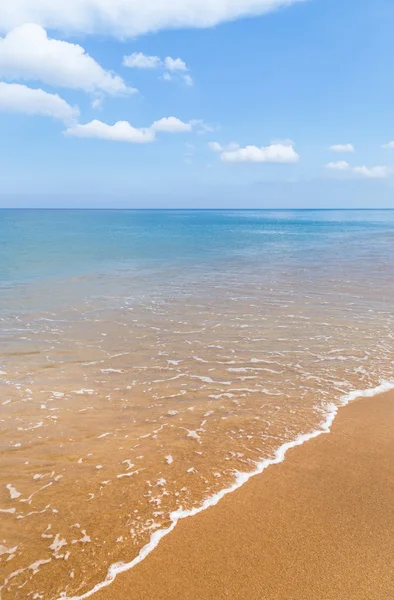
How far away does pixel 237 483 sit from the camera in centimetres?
501

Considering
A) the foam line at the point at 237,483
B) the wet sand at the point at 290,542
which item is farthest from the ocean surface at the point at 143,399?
the wet sand at the point at 290,542

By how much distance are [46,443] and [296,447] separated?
364cm

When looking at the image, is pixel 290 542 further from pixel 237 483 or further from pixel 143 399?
pixel 143 399

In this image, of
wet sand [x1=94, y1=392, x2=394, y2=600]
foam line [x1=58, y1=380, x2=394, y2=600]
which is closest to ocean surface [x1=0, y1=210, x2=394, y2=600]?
foam line [x1=58, y1=380, x2=394, y2=600]

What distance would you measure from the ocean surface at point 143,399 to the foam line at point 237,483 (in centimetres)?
3

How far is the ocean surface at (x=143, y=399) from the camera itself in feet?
14.0

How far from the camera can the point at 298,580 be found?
362 centimetres

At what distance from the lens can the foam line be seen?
147 inches

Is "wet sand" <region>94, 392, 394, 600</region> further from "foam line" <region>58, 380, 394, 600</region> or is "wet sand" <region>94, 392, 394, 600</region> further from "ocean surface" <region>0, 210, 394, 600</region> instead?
"ocean surface" <region>0, 210, 394, 600</region>

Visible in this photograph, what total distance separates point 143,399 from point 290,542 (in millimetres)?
3951

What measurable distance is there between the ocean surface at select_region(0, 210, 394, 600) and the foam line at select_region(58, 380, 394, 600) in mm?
28

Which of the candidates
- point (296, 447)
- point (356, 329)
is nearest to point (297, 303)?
point (356, 329)

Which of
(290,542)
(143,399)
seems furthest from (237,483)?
(143,399)

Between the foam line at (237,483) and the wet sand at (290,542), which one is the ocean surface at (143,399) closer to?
the foam line at (237,483)
